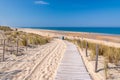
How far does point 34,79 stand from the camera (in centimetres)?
612

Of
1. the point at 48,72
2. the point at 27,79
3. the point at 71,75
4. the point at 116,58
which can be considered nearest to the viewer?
the point at 27,79

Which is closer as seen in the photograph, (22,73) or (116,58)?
(22,73)

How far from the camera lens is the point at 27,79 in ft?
20.0

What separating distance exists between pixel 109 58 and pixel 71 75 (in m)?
3.00

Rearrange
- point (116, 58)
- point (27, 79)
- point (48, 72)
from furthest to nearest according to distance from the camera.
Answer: point (116, 58), point (48, 72), point (27, 79)

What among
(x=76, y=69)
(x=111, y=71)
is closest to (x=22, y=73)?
(x=76, y=69)

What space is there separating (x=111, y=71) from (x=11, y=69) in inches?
150

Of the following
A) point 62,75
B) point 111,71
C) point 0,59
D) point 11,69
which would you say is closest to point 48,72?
point 62,75

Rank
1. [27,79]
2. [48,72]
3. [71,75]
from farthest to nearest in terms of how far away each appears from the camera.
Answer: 1. [48,72]
2. [71,75]
3. [27,79]

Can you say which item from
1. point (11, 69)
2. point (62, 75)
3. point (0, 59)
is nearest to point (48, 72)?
point (62, 75)

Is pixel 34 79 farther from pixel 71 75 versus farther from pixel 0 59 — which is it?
pixel 0 59

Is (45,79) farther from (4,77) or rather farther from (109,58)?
(109,58)

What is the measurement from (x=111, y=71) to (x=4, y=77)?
3875 millimetres

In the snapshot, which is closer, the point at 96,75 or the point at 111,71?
the point at 96,75
